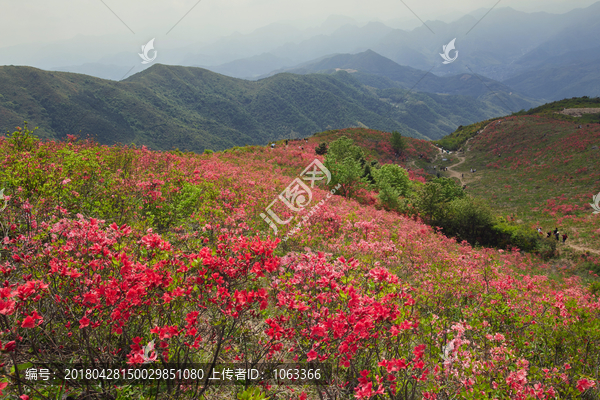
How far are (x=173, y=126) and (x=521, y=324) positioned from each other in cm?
16764

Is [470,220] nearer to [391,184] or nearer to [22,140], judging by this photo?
[391,184]

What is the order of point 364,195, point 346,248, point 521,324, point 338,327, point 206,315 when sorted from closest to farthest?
1. point 338,327
2. point 206,315
3. point 521,324
4. point 346,248
5. point 364,195

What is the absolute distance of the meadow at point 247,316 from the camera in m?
2.57

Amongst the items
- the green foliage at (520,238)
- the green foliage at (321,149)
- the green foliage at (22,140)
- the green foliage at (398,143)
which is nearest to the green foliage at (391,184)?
the green foliage at (520,238)

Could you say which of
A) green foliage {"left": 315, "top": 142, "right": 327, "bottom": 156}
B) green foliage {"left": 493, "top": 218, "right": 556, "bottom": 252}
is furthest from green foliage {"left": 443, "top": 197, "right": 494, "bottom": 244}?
green foliage {"left": 315, "top": 142, "right": 327, "bottom": 156}

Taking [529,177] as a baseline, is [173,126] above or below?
above

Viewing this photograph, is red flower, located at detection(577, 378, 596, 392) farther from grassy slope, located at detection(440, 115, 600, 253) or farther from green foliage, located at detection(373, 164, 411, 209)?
grassy slope, located at detection(440, 115, 600, 253)

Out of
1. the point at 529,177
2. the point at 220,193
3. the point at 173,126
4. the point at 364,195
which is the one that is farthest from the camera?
the point at 173,126

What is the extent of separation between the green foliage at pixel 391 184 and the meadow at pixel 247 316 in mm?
14044

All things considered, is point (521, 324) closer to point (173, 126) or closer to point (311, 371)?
point (311, 371)

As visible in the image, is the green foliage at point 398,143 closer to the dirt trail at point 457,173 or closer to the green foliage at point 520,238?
the dirt trail at point 457,173

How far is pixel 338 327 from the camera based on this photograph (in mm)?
2619

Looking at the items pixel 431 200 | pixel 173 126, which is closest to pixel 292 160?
pixel 431 200

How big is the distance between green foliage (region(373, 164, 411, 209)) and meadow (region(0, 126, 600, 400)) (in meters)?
14.0
